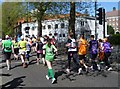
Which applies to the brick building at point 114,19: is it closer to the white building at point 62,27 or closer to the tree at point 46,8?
the white building at point 62,27

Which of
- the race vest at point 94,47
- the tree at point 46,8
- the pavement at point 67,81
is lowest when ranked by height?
the pavement at point 67,81

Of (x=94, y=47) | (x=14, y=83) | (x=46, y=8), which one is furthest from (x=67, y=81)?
(x=46, y=8)

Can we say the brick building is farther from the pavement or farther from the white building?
the pavement

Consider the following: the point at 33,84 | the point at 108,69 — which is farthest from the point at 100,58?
the point at 33,84

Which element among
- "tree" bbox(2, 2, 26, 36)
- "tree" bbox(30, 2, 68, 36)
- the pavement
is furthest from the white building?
the pavement

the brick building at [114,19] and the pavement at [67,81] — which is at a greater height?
the brick building at [114,19]

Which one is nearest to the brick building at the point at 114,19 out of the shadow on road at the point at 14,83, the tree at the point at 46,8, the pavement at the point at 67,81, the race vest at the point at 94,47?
the tree at the point at 46,8

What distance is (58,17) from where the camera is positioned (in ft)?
92.3

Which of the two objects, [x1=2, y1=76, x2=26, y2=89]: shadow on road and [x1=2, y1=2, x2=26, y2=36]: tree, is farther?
[x1=2, y1=2, x2=26, y2=36]: tree

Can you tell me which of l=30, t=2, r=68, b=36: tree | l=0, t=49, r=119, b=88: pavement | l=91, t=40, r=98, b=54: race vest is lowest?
l=0, t=49, r=119, b=88: pavement

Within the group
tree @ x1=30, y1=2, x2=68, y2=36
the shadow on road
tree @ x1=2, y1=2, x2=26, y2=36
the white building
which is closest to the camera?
the shadow on road

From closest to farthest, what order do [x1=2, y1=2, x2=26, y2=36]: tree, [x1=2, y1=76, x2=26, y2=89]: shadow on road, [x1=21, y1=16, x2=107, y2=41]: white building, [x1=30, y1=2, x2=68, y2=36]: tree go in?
1. [x1=2, y1=76, x2=26, y2=89]: shadow on road
2. [x1=30, y1=2, x2=68, y2=36]: tree
3. [x1=2, y1=2, x2=26, y2=36]: tree
4. [x1=21, y1=16, x2=107, y2=41]: white building

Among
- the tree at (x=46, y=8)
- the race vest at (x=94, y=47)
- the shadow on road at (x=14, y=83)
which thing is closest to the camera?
the shadow on road at (x=14, y=83)

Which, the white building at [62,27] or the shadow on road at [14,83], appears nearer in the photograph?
the shadow on road at [14,83]
